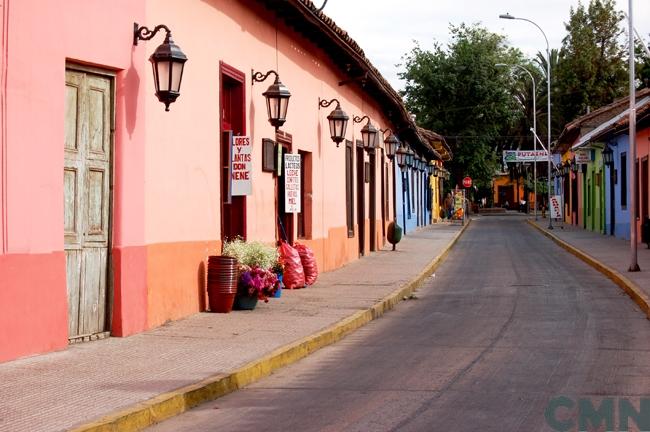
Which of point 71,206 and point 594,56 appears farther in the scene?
point 594,56

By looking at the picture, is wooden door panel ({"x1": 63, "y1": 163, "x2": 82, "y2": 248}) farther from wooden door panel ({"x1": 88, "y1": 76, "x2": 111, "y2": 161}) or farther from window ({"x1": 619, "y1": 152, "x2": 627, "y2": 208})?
window ({"x1": 619, "y1": 152, "x2": 627, "y2": 208})

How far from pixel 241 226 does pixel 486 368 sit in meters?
5.98

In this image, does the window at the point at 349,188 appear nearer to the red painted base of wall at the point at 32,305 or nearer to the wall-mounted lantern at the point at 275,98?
the wall-mounted lantern at the point at 275,98

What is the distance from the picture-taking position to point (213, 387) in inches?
292

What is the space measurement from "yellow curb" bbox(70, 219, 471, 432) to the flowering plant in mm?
1110

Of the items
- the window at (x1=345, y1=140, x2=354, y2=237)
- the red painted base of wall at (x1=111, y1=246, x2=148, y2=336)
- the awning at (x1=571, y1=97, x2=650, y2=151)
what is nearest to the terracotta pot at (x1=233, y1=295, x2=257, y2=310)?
the red painted base of wall at (x1=111, y1=246, x2=148, y2=336)

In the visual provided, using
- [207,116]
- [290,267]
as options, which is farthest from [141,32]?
[290,267]

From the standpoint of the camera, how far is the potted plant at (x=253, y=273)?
12.1 metres

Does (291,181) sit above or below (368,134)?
below

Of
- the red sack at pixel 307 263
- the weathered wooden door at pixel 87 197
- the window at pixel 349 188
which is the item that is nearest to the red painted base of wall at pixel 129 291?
the weathered wooden door at pixel 87 197

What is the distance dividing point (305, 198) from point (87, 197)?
361 inches

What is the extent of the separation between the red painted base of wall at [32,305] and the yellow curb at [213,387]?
174 centimetres

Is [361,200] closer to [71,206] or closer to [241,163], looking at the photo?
[241,163]

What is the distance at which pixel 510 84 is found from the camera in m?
73.8
